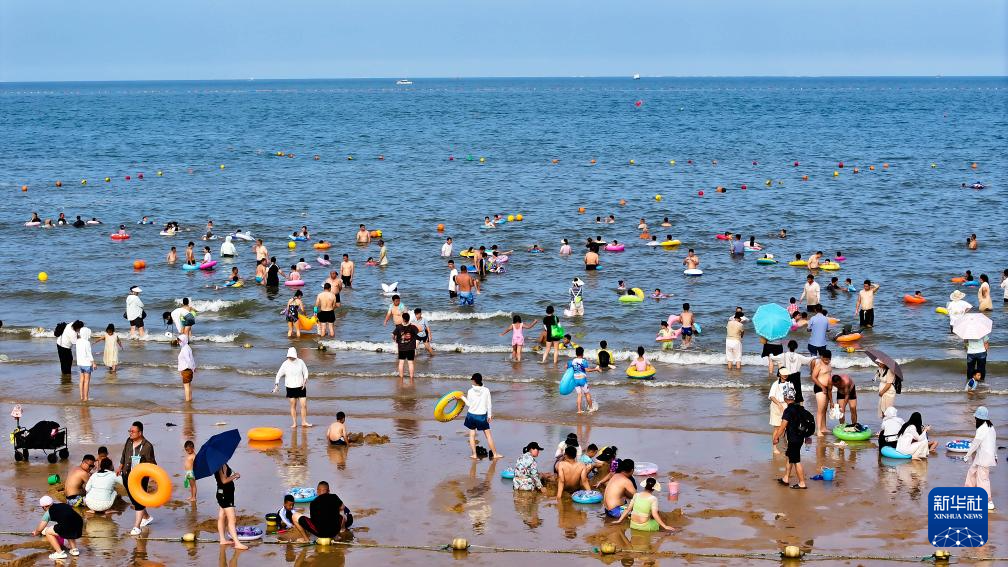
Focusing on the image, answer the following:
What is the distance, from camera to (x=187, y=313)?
87.3 feet

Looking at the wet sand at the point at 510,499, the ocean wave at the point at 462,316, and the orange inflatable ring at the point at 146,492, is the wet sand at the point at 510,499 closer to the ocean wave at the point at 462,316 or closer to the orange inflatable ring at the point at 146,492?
the orange inflatable ring at the point at 146,492

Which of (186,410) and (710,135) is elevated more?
(710,135)

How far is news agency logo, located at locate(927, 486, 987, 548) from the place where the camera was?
12.7 metres

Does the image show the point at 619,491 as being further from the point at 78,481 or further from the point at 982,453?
the point at 78,481

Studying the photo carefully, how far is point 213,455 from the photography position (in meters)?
13.7

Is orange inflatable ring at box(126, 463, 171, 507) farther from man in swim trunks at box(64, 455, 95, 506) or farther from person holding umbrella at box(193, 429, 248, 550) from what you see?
man in swim trunks at box(64, 455, 95, 506)

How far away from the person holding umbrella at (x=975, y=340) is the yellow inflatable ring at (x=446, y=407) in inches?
384

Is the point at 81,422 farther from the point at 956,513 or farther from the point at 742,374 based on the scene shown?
the point at 956,513

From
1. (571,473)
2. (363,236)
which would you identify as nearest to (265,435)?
(571,473)

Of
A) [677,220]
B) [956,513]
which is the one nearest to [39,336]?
[956,513]

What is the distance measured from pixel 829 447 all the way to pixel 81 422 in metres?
13.1

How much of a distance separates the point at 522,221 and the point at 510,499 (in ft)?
104

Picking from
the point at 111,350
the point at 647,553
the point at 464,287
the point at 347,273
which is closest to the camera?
the point at 647,553

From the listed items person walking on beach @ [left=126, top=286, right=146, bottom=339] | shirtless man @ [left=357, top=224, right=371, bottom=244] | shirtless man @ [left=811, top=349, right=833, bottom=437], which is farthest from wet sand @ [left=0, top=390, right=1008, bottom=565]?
shirtless man @ [left=357, top=224, right=371, bottom=244]
